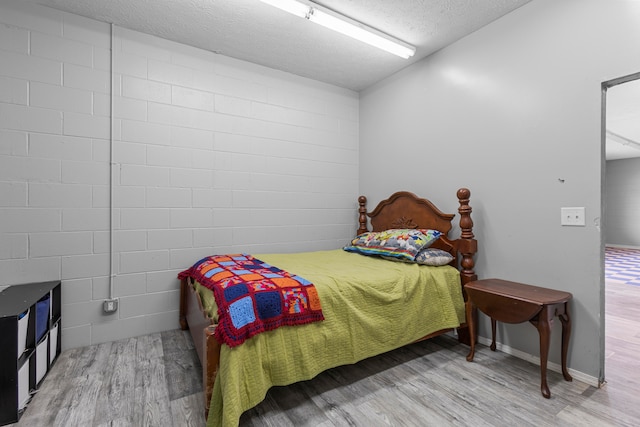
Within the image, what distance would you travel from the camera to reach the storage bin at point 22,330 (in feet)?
5.23

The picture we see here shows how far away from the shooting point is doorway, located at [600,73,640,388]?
1926 millimetres

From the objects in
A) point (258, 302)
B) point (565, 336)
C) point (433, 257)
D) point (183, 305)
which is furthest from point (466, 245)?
point (183, 305)

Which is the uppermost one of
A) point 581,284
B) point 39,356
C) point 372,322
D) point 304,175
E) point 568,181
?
point 304,175

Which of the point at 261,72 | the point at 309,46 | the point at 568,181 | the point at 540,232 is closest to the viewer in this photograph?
the point at 568,181

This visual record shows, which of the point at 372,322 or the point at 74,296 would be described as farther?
the point at 74,296

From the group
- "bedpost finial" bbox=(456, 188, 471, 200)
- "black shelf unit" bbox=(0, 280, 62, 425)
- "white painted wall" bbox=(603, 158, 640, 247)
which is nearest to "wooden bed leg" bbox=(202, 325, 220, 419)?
"black shelf unit" bbox=(0, 280, 62, 425)

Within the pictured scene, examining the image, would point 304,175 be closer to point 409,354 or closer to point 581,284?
point 409,354

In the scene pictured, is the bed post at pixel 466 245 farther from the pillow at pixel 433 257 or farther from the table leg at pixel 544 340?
the table leg at pixel 544 340

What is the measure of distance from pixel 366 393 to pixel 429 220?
1658 millimetres

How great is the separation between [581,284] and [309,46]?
2.84m

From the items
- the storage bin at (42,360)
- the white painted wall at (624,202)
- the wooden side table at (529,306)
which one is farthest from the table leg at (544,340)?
the white painted wall at (624,202)

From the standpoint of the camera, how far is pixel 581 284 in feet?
6.46

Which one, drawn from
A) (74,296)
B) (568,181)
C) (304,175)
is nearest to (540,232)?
(568,181)

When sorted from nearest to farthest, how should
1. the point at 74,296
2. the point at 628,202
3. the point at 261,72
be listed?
the point at 74,296
the point at 261,72
the point at 628,202
